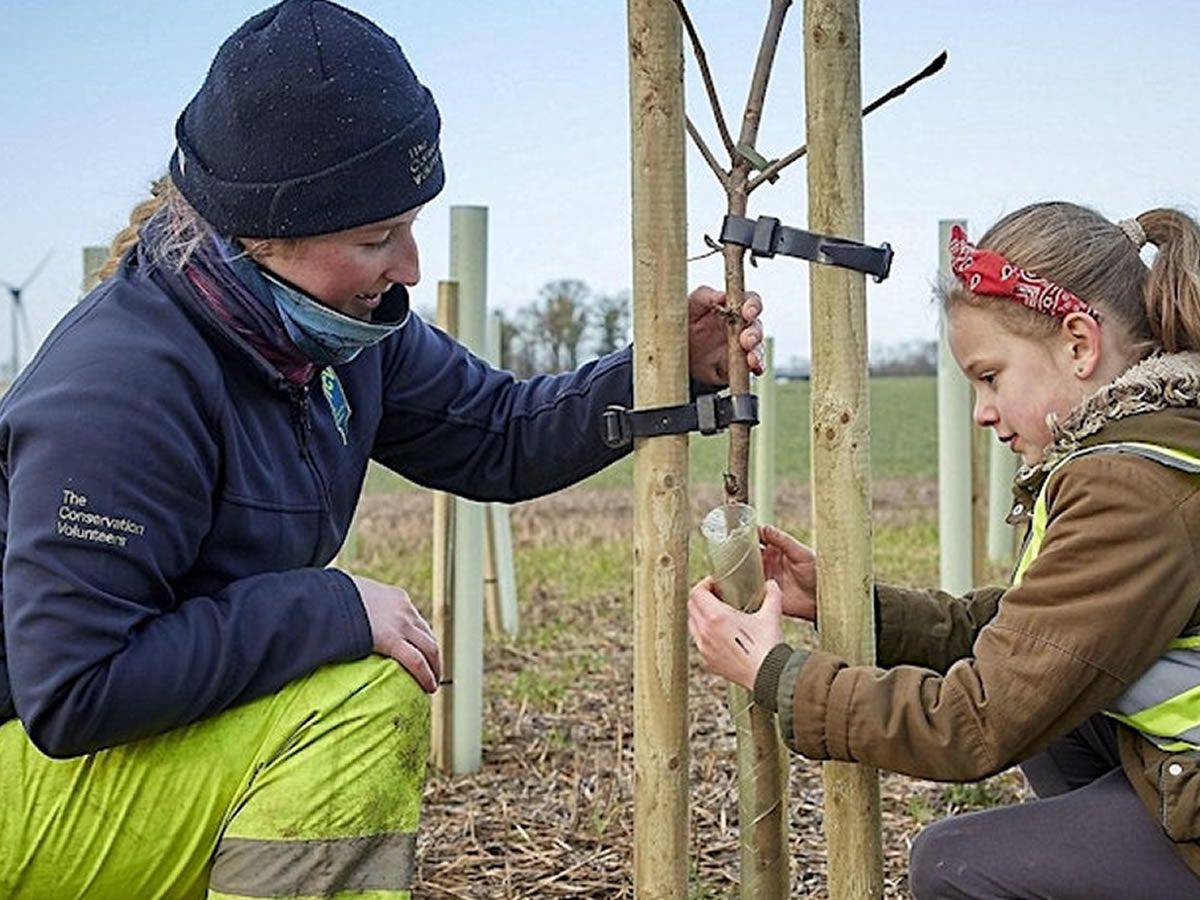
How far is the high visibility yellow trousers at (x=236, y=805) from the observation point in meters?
2.22

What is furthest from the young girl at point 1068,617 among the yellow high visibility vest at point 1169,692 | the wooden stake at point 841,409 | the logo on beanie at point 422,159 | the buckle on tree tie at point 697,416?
the logo on beanie at point 422,159

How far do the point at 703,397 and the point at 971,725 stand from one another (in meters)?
0.65

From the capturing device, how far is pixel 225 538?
2396mm

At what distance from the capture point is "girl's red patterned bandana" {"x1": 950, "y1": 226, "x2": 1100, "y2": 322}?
2340 millimetres

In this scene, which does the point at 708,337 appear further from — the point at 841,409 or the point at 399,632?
the point at 399,632

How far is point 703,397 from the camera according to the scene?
2477 mm

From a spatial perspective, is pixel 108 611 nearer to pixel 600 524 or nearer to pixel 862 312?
pixel 862 312

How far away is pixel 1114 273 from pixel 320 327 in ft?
4.00

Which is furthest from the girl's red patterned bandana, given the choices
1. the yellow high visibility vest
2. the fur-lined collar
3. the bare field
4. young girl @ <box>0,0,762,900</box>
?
the bare field

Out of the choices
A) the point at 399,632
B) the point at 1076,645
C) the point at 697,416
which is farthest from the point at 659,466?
the point at 1076,645

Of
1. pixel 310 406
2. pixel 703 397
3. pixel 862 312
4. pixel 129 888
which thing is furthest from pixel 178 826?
pixel 862 312

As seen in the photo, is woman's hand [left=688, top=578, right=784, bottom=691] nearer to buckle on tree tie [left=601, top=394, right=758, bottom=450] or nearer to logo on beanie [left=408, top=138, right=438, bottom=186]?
buckle on tree tie [left=601, top=394, right=758, bottom=450]

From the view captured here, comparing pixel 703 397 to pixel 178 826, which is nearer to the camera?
pixel 178 826

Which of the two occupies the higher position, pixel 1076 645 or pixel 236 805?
pixel 1076 645
